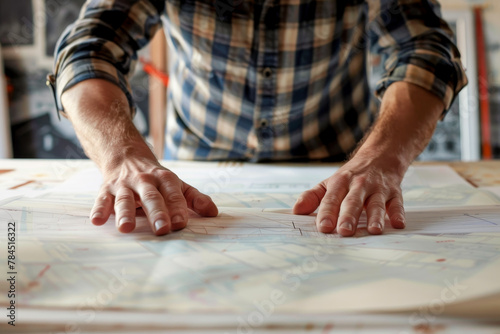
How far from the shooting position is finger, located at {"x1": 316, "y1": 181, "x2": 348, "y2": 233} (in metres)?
0.58

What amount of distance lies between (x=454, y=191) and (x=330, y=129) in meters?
0.42

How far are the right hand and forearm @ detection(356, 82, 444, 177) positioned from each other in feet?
0.94

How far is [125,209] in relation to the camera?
0.59 meters

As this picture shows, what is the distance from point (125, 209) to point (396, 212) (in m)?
0.35

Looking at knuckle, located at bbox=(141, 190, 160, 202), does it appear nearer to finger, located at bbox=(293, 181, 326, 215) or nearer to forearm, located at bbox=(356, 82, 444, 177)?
finger, located at bbox=(293, 181, 326, 215)

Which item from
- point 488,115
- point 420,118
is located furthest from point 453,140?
point 420,118

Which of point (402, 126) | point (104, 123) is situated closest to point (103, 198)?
point (104, 123)

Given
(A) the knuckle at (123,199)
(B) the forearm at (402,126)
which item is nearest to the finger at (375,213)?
(B) the forearm at (402,126)

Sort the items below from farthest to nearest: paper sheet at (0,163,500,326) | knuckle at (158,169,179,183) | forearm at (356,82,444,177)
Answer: forearm at (356,82,444,177), knuckle at (158,169,179,183), paper sheet at (0,163,500,326)

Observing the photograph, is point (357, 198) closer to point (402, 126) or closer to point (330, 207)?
point (330, 207)

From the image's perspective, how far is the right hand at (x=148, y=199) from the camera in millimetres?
574

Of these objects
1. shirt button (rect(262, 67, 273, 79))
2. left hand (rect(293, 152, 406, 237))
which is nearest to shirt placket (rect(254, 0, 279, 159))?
shirt button (rect(262, 67, 273, 79))

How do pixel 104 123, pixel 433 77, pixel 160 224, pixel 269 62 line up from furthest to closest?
pixel 269 62, pixel 433 77, pixel 104 123, pixel 160 224

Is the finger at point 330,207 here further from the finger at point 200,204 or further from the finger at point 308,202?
the finger at point 200,204
